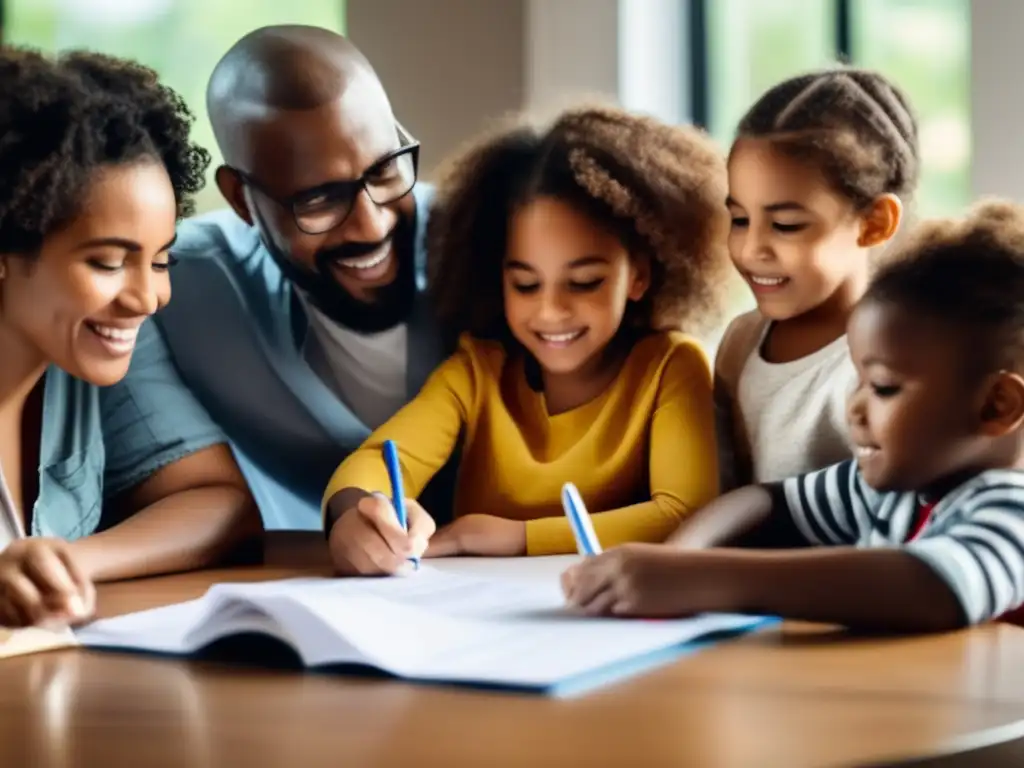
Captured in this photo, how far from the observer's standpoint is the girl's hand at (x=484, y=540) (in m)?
1.36

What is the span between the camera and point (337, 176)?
1.47 metres

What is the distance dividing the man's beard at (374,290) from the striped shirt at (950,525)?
49 cm

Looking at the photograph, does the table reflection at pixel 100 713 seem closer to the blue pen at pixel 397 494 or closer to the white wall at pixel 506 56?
the blue pen at pixel 397 494

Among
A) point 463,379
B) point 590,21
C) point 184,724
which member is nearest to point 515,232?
point 463,379

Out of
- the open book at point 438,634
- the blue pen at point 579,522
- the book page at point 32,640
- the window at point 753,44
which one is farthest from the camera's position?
the window at point 753,44

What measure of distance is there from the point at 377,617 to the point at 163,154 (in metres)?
0.62

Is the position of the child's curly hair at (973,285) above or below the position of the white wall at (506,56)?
below

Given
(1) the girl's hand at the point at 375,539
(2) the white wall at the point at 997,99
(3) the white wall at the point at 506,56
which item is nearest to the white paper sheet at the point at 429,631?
(1) the girl's hand at the point at 375,539

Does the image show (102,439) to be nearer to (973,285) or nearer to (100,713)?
(100,713)

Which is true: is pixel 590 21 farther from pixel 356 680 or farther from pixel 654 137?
pixel 356 680

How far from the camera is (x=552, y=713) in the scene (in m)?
0.76

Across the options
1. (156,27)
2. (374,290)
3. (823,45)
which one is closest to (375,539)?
(374,290)

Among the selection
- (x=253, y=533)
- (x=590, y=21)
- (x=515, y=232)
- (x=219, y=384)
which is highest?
(x=590, y=21)

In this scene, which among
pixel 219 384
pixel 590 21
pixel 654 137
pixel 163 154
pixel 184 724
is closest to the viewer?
pixel 184 724
